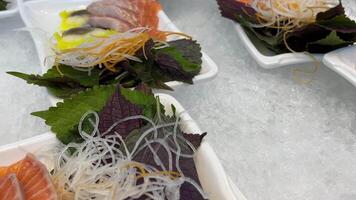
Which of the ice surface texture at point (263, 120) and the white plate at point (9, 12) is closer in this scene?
the ice surface texture at point (263, 120)

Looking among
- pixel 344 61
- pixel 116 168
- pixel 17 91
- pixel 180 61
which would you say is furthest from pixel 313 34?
pixel 17 91

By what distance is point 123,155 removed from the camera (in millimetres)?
1005

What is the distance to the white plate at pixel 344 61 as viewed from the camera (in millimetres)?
1329

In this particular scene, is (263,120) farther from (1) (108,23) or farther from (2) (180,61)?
(1) (108,23)

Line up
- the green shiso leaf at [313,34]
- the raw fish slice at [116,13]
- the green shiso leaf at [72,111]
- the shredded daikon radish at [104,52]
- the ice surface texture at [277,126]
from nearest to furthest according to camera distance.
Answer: the green shiso leaf at [72,111] < the ice surface texture at [277,126] < the shredded daikon radish at [104,52] < the green shiso leaf at [313,34] < the raw fish slice at [116,13]

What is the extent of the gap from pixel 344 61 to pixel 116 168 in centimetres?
83

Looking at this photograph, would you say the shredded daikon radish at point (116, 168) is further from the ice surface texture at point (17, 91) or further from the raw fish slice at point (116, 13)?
the raw fish slice at point (116, 13)

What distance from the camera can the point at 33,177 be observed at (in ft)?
3.05

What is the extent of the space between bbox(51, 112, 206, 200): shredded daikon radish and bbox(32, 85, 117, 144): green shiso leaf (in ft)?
0.09

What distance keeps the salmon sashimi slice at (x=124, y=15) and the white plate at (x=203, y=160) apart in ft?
1.82

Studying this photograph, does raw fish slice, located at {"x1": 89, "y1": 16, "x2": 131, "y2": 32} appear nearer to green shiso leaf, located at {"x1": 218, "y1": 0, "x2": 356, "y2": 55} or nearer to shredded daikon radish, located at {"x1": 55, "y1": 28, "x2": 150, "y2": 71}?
shredded daikon radish, located at {"x1": 55, "y1": 28, "x2": 150, "y2": 71}

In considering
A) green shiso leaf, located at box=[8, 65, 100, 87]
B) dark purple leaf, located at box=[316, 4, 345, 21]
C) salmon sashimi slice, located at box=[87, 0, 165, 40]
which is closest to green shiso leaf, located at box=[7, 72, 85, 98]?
green shiso leaf, located at box=[8, 65, 100, 87]

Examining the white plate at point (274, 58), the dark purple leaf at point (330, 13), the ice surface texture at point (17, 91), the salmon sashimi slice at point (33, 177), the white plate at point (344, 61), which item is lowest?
the ice surface texture at point (17, 91)

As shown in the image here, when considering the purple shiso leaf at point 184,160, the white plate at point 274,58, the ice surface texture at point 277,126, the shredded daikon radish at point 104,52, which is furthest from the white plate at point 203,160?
the white plate at point 274,58
